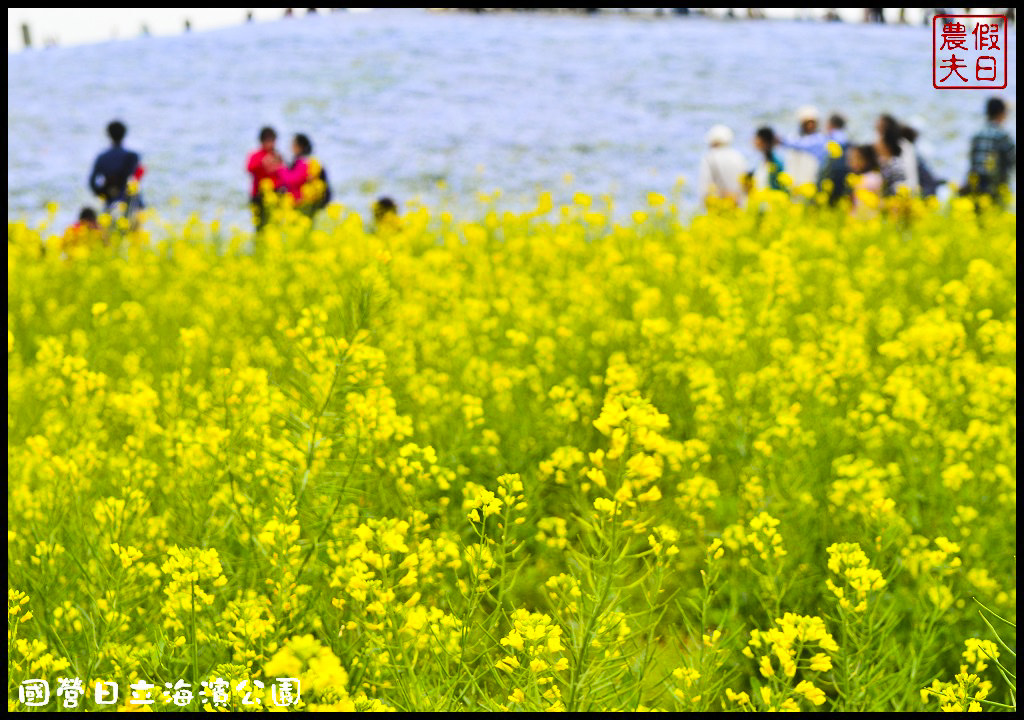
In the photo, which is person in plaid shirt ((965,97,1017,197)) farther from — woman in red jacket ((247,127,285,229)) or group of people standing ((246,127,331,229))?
woman in red jacket ((247,127,285,229))

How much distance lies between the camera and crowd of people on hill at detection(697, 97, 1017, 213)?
859cm

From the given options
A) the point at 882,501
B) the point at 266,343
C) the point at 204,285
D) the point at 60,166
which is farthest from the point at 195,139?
the point at 882,501

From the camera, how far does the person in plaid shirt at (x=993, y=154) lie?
9000mm

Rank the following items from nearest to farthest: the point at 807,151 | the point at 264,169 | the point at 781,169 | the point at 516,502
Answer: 1. the point at 516,502
2. the point at 807,151
3. the point at 264,169
4. the point at 781,169

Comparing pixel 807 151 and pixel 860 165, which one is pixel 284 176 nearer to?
pixel 807 151

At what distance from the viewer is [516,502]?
115 inches

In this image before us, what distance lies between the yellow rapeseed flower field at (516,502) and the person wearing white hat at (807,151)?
421 centimetres

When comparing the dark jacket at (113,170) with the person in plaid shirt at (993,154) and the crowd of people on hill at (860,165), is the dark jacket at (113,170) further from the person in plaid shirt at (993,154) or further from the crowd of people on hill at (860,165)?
the person in plaid shirt at (993,154)

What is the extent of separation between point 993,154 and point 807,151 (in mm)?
1617

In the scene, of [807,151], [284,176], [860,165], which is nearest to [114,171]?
[284,176]

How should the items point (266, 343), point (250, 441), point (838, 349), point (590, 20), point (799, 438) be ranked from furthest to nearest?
point (590, 20) → point (266, 343) → point (838, 349) → point (799, 438) → point (250, 441)

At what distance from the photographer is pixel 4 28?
2.67 meters

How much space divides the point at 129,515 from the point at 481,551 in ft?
3.31

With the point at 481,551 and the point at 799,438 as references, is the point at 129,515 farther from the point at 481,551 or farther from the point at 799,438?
the point at 799,438
